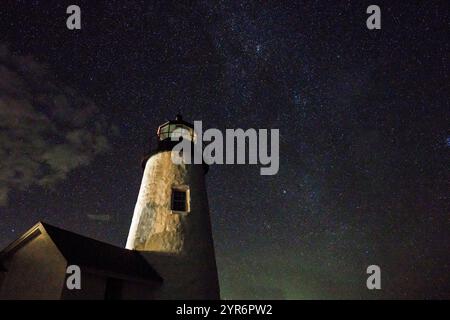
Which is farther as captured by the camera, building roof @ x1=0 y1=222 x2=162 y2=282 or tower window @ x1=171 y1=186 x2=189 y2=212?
tower window @ x1=171 y1=186 x2=189 y2=212

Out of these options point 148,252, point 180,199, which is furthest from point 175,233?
point 180,199

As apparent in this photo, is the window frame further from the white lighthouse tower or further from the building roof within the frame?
the building roof

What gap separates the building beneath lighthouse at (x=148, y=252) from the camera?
898cm

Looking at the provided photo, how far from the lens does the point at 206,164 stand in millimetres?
15719

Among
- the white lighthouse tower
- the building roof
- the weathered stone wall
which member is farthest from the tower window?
the building roof

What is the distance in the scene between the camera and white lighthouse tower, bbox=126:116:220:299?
37.8 feet

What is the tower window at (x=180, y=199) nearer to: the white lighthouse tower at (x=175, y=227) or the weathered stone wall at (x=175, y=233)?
the white lighthouse tower at (x=175, y=227)

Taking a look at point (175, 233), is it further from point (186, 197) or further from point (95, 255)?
point (95, 255)

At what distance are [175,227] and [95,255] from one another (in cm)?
336

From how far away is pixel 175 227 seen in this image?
12.4 meters

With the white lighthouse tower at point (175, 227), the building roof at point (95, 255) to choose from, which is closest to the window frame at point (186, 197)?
the white lighthouse tower at point (175, 227)

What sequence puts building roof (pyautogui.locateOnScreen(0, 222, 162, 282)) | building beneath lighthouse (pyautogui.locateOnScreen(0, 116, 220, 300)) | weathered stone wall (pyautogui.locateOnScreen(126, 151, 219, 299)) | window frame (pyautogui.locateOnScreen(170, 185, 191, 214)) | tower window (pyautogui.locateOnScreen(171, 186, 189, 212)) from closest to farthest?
1. building beneath lighthouse (pyautogui.locateOnScreen(0, 116, 220, 300))
2. building roof (pyautogui.locateOnScreen(0, 222, 162, 282))
3. weathered stone wall (pyautogui.locateOnScreen(126, 151, 219, 299))
4. window frame (pyautogui.locateOnScreen(170, 185, 191, 214))
5. tower window (pyautogui.locateOnScreen(171, 186, 189, 212))
